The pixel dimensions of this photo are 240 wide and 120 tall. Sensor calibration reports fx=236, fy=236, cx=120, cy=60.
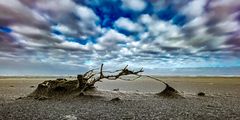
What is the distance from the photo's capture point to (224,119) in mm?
9320

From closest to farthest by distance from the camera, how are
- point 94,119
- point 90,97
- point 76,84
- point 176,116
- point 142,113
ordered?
1. point 94,119
2. point 176,116
3. point 142,113
4. point 90,97
5. point 76,84

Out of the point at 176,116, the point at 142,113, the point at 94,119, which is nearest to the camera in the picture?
the point at 94,119

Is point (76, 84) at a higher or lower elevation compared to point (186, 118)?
higher

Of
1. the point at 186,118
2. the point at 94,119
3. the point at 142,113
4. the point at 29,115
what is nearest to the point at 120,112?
the point at 142,113

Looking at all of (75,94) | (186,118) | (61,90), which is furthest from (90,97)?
(186,118)

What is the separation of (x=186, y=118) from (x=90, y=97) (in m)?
8.35

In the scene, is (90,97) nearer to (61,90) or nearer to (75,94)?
(75,94)

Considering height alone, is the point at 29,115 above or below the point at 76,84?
below

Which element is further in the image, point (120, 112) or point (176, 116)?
point (120, 112)

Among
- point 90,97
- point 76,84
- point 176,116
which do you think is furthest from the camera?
point 76,84

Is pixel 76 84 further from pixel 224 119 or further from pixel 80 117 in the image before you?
pixel 224 119

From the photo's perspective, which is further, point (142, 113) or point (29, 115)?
point (142, 113)

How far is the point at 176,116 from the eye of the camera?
987cm

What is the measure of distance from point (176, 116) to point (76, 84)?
9893 millimetres
